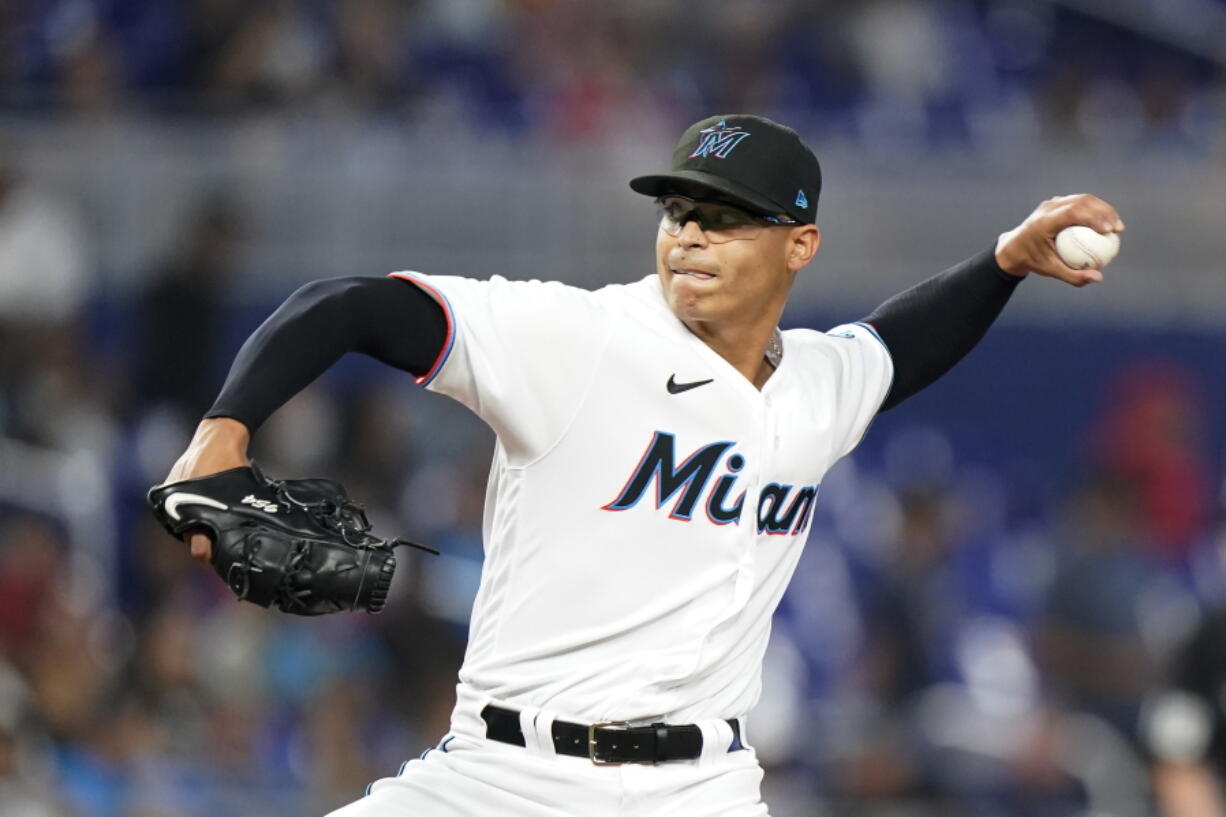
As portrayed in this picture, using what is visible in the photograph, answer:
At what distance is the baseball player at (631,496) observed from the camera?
3.38 m

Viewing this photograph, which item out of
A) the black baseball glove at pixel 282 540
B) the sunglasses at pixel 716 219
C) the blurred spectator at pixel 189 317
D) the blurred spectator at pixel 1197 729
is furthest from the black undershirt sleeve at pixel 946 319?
the blurred spectator at pixel 189 317

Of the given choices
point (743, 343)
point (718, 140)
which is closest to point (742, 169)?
point (718, 140)

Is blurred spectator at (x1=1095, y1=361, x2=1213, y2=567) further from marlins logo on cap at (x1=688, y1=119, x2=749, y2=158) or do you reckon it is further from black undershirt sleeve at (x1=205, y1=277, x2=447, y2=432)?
black undershirt sleeve at (x1=205, y1=277, x2=447, y2=432)

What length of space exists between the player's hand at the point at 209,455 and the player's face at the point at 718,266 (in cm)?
96

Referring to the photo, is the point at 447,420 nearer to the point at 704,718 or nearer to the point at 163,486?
the point at 704,718

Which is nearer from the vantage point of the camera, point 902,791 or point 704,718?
point 704,718

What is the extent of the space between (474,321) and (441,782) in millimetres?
834

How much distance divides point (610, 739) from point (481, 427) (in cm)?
487

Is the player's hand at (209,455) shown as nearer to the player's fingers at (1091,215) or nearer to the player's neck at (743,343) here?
the player's neck at (743,343)

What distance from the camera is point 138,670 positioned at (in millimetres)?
6992

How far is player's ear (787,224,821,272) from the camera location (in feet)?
12.3

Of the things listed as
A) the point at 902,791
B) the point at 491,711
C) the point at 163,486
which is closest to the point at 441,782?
the point at 491,711

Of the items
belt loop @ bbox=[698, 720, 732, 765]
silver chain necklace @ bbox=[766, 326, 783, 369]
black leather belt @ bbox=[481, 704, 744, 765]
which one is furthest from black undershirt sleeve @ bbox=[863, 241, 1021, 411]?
black leather belt @ bbox=[481, 704, 744, 765]

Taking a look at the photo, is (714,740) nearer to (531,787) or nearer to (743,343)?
(531,787)
